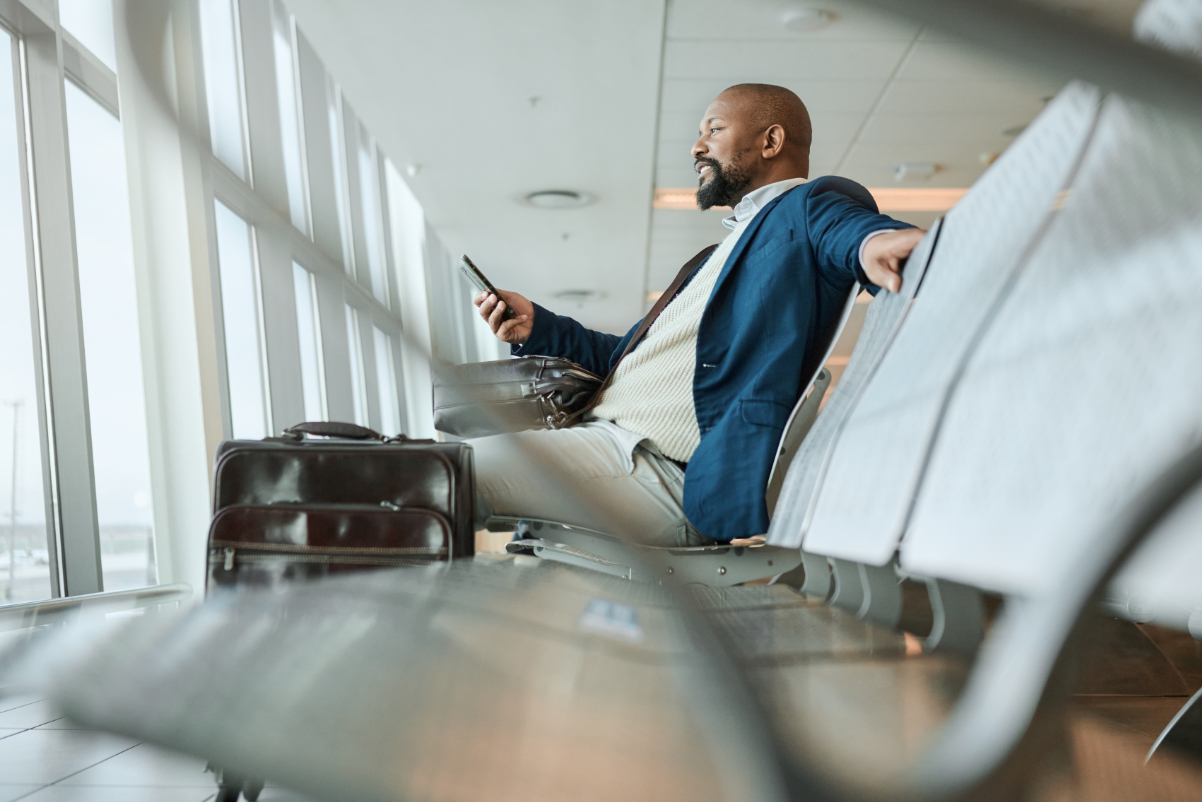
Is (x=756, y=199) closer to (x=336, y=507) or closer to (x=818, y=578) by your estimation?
(x=818, y=578)

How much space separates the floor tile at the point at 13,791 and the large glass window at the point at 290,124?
93cm

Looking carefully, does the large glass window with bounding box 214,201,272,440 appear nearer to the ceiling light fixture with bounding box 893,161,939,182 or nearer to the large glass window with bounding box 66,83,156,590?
the large glass window with bounding box 66,83,156,590

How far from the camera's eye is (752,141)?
45.7 inches

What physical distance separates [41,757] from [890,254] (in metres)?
1.31

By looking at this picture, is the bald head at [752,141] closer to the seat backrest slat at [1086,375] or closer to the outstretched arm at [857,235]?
the outstretched arm at [857,235]

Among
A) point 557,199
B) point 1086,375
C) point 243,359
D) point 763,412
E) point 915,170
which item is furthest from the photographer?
point 557,199

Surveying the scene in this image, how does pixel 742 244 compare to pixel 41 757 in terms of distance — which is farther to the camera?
pixel 41 757

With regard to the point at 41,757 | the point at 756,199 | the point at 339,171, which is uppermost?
the point at 756,199

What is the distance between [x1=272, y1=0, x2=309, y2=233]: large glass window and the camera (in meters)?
0.23

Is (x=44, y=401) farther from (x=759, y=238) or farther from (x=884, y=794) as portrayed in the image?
(x=884, y=794)

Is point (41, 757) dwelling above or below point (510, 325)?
below

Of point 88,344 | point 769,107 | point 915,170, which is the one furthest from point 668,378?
point 915,170

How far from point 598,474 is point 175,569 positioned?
200 centimetres

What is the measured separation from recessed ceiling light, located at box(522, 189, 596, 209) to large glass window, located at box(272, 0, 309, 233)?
4.29 metres
